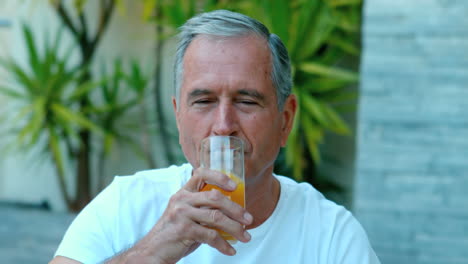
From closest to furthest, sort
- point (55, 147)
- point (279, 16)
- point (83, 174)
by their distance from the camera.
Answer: point (279, 16)
point (55, 147)
point (83, 174)

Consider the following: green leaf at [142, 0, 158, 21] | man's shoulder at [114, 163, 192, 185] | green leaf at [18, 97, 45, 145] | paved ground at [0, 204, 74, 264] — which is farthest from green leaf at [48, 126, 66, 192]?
man's shoulder at [114, 163, 192, 185]

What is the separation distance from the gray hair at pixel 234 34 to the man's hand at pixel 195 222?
1.44ft

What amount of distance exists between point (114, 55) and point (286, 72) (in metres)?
4.63

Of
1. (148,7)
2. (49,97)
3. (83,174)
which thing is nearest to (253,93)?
(148,7)

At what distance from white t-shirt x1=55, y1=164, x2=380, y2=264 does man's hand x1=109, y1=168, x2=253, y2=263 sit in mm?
266

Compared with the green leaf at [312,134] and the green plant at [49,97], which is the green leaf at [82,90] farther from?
the green leaf at [312,134]

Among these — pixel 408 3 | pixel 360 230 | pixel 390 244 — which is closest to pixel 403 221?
pixel 390 244

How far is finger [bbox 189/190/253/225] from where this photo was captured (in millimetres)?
1345

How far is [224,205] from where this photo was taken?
1344mm

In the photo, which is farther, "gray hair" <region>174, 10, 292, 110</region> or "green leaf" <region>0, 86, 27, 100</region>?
"green leaf" <region>0, 86, 27, 100</region>

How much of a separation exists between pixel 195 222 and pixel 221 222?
6cm

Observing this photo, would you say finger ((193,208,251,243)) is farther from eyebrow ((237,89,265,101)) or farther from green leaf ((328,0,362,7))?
green leaf ((328,0,362,7))

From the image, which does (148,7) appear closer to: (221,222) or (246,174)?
(246,174)

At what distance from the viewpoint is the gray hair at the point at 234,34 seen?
1.69 meters
